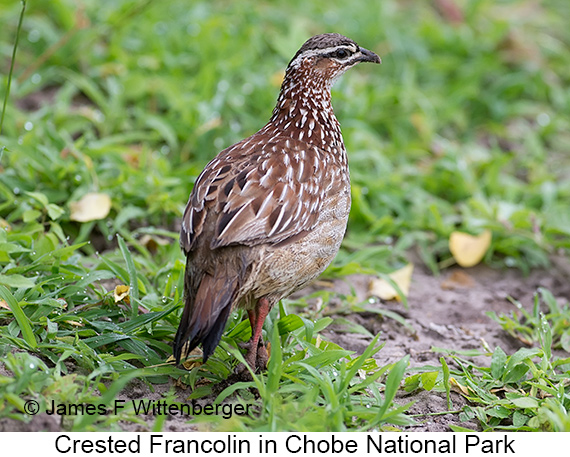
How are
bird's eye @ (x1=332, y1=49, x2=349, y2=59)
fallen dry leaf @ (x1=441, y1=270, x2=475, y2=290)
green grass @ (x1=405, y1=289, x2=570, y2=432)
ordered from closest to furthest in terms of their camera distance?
green grass @ (x1=405, y1=289, x2=570, y2=432) < bird's eye @ (x1=332, y1=49, x2=349, y2=59) < fallen dry leaf @ (x1=441, y1=270, x2=475, y2=290)

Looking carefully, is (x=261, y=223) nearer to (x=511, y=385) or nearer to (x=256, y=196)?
(x=256, y=196)

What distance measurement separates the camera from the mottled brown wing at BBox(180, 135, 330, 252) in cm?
377

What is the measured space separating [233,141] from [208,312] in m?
3.08

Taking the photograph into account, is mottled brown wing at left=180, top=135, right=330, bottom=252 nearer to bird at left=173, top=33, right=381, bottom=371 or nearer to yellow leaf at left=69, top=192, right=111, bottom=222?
bird at left=173, top=33, right=381, bottom=371

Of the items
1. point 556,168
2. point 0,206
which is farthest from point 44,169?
point 556,168

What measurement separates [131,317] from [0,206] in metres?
1.50

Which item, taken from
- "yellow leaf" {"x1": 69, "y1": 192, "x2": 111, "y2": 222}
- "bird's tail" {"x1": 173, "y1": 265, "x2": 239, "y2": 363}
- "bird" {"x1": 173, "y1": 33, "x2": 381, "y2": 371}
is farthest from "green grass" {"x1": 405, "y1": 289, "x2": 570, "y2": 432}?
"yellow leaf" {"x1": 69, "y1": 192, "x2": 111, "y2": 222}

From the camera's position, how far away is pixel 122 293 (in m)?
4.33

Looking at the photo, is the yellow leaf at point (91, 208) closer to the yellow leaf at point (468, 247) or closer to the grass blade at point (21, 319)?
the grass blade at point (21, 319)

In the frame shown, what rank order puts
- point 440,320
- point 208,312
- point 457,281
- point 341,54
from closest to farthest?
point 208,312
point 341,54
point 440,320
point 457,281

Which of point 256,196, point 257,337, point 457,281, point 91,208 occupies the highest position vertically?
point 91,208

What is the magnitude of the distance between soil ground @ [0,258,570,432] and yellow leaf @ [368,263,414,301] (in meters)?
0.05

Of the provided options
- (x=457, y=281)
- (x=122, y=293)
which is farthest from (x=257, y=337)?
(x=457, y=281)
